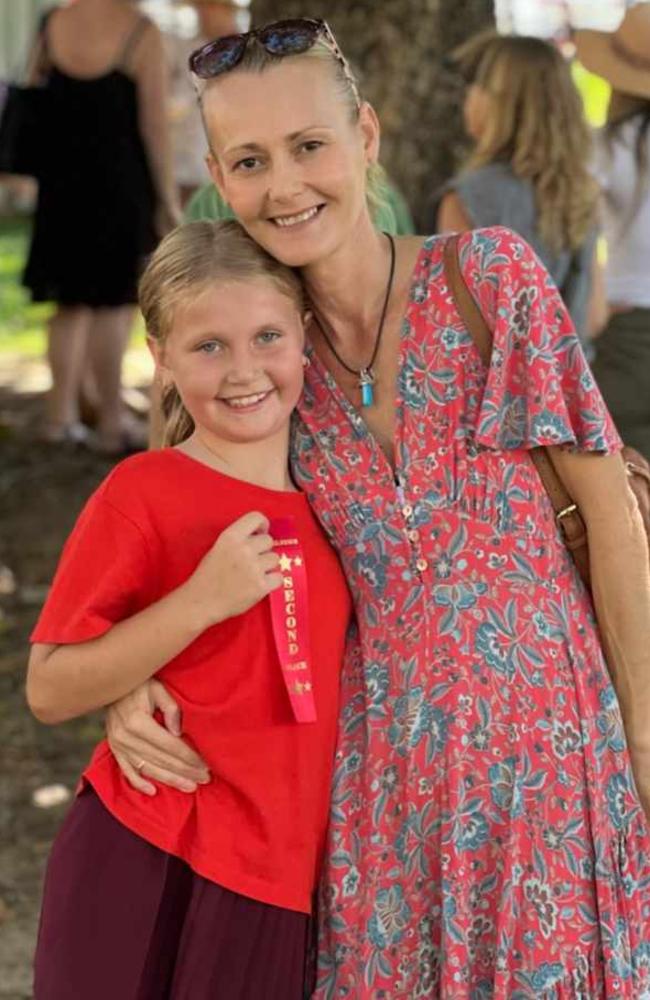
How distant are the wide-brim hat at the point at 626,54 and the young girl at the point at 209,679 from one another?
2953 millimetres

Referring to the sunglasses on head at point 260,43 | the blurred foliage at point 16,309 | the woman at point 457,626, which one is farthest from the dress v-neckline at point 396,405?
the blurred foliage at point 16,309

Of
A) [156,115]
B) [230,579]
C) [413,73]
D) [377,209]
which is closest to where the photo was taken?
[230,579]

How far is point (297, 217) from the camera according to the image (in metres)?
2.54

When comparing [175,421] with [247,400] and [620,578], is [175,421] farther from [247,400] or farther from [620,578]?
[620,578]

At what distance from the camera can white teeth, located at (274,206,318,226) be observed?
2.54 metres

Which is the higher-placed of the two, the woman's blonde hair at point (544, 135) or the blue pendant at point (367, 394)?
the blue pendant at point (367, 394)

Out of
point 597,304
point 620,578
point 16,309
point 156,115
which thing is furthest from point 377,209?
point 16,309

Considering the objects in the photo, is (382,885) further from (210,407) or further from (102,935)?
(210,407)

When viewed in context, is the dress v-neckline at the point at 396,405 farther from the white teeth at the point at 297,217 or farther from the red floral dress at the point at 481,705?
the white teeth at the point at 297,217

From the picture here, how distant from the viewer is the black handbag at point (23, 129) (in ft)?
24.8

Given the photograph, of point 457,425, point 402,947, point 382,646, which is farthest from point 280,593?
point 402,947

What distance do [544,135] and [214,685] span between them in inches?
118

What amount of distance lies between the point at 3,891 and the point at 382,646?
243 cm

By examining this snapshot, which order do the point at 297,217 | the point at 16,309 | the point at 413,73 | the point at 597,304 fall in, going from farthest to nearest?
1. the point at 16,309
2. the point at 413,73
3. the point at 597,304
4. the point at 297,217
